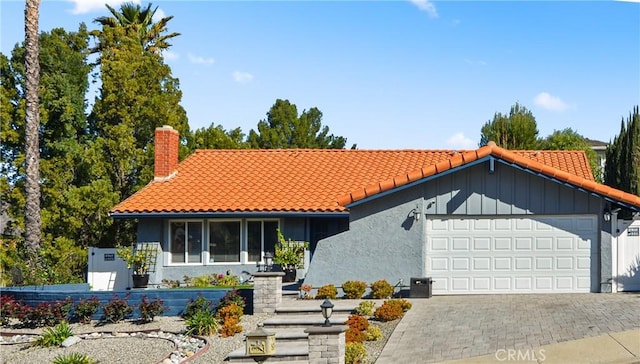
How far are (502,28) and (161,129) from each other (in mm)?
13166

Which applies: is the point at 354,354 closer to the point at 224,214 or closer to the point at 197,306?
the point at 197,306

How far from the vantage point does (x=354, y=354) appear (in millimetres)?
12867

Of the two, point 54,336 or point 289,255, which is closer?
point 54,336

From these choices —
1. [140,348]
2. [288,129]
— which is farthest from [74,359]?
[288,129]

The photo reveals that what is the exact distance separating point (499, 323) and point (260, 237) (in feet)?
33.6

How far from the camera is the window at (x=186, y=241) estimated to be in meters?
23.3

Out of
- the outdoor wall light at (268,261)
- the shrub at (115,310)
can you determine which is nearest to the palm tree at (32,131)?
the shrub at (115,310)

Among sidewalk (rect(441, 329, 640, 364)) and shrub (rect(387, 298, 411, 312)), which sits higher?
shrub (rect(387, 298, 411, 312))

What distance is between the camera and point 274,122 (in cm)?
4281

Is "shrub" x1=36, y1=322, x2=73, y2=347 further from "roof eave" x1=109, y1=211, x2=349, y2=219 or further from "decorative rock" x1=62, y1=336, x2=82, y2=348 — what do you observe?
"roof eave" x1=109, y1=211, x2=349, y2=219

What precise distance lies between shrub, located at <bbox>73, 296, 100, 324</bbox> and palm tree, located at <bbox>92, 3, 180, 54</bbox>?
2399 cm

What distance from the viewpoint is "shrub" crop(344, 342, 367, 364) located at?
12781mm

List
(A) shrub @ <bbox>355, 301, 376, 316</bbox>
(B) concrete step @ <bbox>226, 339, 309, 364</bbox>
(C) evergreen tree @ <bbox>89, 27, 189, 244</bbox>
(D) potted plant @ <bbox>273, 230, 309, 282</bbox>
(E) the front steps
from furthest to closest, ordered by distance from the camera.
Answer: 1. (C) evergreen tree @ <bbox>89, 27, 189, 244</bbox>
2. (D) potted plant @ <bbox>273, 230, 309, 282</bbox>
3. (A) shrub @ <bbox>355, 301, 376, 316</bbox>
4. (E) the front steps
5. (B) concrete step @ <bbox>226, 339, 309, 364</bbox>

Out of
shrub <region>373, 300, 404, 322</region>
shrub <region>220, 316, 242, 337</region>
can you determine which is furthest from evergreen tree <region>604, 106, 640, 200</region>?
shrub <region>220, 316, 242, 337</region>
